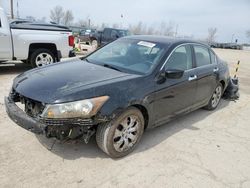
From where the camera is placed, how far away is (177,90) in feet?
13.6

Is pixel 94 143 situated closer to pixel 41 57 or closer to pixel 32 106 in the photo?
pixel 32 106

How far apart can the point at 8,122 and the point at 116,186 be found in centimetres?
237

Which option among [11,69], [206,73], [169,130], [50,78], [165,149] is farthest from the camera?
[11,69]

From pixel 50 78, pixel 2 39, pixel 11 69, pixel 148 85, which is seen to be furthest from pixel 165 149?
pixel 11 69

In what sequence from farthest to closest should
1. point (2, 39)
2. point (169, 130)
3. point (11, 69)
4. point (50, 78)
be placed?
1. point (11, 69)
2. point (2, 39)
3. point (169, 130)
4. point (50, 78)

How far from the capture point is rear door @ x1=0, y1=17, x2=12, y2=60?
732cm

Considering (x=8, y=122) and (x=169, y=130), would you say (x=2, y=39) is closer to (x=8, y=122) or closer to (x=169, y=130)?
(x=8, y=122)

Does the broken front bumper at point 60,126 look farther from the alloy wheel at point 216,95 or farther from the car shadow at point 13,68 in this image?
the car shadow at point 13,68

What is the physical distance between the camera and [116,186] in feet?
9.57

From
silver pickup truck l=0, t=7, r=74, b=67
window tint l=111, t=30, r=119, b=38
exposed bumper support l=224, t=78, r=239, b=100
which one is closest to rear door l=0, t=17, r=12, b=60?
silver pickup truck l=0, t=7, r=74, b=67

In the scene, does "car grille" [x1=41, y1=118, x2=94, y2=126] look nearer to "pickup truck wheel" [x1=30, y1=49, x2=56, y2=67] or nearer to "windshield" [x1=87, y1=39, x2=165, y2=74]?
"windshield" [x1=87, y1=39, x2=165, y2=74]

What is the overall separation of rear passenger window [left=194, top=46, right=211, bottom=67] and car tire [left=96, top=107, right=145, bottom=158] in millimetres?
1979

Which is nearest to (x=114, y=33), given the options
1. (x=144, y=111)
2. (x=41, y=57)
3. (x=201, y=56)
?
(x=41, y=57)

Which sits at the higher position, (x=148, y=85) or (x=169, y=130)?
(x=148, y=85)
